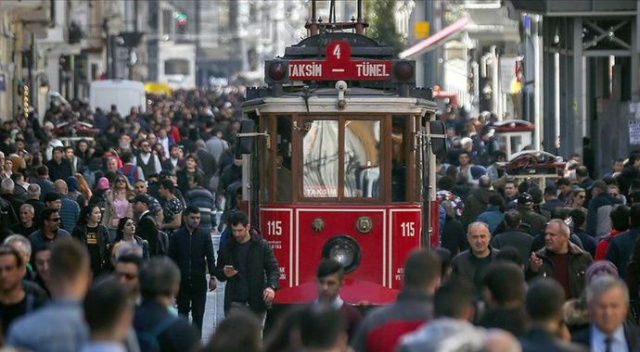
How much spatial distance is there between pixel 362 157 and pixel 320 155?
14.6 inches

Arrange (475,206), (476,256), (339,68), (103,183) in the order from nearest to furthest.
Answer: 1. (476,256)
2. (339,68)
3. (475,206)
4. (103,183)

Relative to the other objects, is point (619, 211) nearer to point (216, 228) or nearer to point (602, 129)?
point (216, 228)

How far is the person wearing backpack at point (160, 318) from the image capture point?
9.99 meters

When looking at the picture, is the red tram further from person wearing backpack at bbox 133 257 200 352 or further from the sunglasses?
person wearing backpack at bbox 133 257 200 352

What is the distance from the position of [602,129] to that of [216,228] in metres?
8.67

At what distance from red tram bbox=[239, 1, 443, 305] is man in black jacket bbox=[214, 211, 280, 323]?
3.25 ft

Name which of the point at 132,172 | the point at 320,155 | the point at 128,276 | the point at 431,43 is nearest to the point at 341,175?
the point at 320,155

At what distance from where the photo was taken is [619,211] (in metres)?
16.6

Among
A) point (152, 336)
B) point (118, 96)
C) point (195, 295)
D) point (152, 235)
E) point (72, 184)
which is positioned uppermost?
point (118, 96)

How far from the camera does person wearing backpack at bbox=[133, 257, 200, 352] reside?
999 centimetres

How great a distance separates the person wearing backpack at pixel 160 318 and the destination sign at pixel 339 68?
8463mm

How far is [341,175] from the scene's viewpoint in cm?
1808

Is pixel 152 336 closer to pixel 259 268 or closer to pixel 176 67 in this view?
pixel 259 268

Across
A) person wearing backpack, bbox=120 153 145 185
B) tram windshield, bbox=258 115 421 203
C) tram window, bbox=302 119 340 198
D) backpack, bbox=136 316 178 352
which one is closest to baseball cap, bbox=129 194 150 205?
tram windshield, bbox=258 115 421 203
